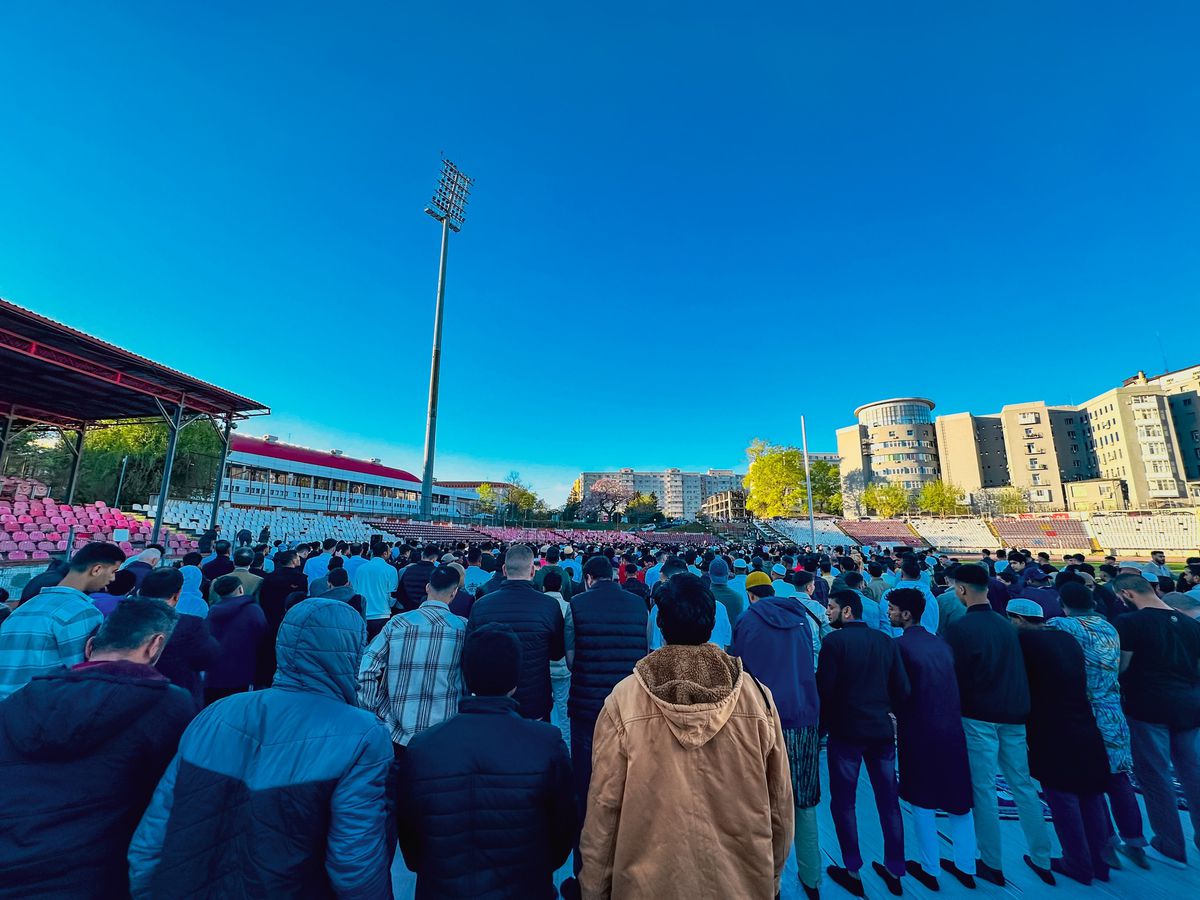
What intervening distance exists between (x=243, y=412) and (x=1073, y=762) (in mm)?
25091

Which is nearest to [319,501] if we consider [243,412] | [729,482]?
[243,412]

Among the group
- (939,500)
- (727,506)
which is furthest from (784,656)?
(727,506)

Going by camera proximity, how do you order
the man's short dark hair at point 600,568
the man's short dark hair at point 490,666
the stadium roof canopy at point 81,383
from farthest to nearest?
1. the stadium roof canopy at point 81,383
2. the man's short dark hair at point 600,568
3. the man's short dark hair at point 490,666

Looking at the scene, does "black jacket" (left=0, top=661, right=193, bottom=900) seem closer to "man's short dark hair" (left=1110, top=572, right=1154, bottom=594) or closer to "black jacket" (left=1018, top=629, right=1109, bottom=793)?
"black jacket" (left=1018, top=629, right=1109, bottom=793)

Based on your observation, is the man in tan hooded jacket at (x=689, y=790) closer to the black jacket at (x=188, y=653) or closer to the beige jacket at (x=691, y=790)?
the beige jacket at (x=691, y=790)

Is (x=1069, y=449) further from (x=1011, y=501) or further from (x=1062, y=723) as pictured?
(x=1062, y=723)

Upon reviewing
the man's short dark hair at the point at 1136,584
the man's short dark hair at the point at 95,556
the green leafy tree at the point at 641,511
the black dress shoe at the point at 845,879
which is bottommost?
the black dress shoe at the point at 845,879

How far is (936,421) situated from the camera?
82.0 metres

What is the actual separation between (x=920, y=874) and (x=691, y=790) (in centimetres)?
297

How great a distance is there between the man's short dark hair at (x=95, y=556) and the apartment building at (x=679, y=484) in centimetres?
16989

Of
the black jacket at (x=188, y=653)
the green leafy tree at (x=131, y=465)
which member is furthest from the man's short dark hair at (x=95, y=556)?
the green leafy tree at (x=131, y=465)

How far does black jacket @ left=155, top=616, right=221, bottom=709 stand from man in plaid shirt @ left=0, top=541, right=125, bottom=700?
66 cm

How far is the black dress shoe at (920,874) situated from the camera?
10.6 ft

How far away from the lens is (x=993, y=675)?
344cm
